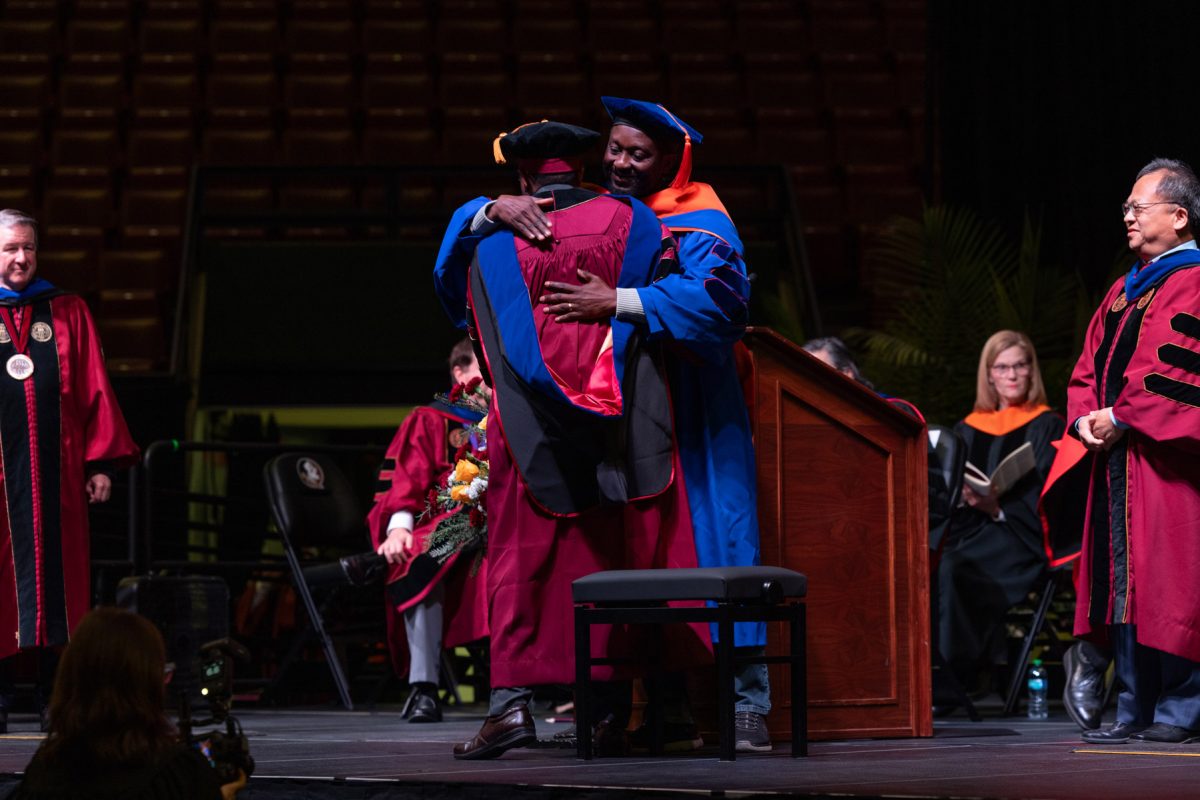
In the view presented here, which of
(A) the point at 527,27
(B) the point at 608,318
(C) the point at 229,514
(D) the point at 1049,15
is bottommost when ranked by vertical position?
(C) the point at 229,514

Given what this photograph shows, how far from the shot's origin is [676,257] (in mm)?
3611

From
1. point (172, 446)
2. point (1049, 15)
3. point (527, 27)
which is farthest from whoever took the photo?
point (527, 27)

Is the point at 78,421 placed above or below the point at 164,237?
below

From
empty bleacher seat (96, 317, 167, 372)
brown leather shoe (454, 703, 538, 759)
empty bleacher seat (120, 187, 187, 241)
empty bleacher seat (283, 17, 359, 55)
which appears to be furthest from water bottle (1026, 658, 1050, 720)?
empty bleacher seat (283, 17, 359, 55)

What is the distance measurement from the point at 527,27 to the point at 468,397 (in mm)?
6968

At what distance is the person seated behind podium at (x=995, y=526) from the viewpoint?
18.4 feet

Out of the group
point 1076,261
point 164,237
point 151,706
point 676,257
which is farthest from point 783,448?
point 164,237

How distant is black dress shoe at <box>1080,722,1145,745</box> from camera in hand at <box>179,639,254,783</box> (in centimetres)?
231

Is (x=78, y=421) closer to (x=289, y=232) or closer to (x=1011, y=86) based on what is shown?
(x=1011, y=86)

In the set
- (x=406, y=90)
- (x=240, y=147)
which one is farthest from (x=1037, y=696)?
(x=406, y=90)

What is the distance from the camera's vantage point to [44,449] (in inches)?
197

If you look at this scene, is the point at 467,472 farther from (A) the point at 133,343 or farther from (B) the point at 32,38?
(B) the point at 32,38

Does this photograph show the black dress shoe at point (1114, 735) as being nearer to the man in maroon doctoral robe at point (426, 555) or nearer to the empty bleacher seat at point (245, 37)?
the man in maroon doctoral robe at point (426, 555)

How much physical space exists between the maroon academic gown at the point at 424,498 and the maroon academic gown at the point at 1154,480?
2.26 m
